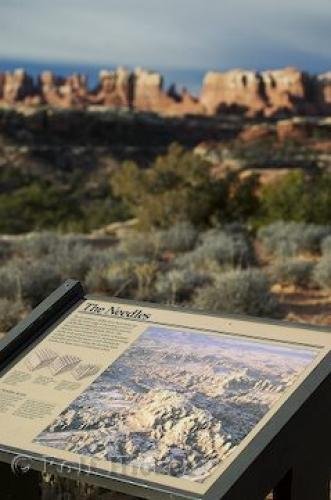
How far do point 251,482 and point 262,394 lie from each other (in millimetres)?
391

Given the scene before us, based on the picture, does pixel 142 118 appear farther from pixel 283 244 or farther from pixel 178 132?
pixel 283 244

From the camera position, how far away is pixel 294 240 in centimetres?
1587

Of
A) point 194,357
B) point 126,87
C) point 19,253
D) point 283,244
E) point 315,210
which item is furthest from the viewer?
point 126,87

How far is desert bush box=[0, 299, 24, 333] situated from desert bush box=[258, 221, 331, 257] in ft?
21.9

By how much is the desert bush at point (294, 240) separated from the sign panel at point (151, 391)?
1153 cm

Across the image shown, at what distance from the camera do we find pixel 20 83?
97625mm

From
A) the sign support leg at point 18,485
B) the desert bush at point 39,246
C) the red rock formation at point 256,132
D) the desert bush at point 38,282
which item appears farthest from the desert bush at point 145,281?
the red rock formation at point 256,132

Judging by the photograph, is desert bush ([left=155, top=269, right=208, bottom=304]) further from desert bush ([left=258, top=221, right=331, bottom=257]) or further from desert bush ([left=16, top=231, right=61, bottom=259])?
desert bush ([left=16, top=231, right=61, bottom=259])

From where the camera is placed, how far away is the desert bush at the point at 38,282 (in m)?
10.6

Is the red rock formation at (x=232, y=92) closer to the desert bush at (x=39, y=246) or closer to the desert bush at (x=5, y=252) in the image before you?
the desert bush at (x=5, y=252)

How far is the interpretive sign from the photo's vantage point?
9.62 feet

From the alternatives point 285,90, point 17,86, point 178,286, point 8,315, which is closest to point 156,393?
point 8,315

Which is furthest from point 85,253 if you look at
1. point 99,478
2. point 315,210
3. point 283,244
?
point 99,478

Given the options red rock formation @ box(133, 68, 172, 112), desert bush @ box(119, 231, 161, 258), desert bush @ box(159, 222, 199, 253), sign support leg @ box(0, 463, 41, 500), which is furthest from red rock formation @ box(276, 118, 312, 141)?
sign support leg @ box(0, 463, 41, 500)
